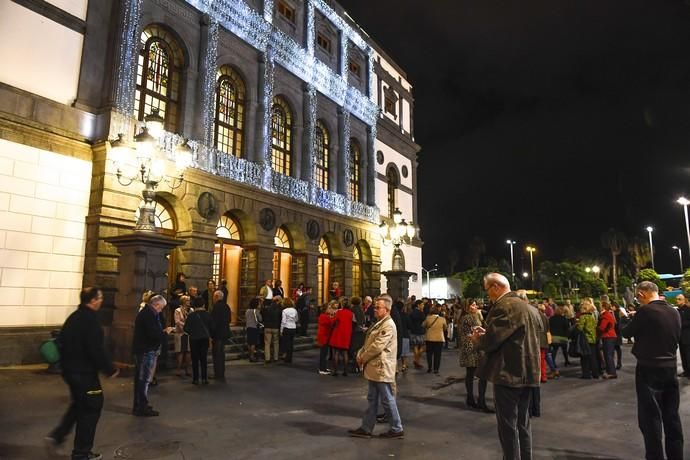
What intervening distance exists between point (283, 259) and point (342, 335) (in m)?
9.58

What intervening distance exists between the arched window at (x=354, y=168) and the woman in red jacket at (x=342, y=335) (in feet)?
46.5

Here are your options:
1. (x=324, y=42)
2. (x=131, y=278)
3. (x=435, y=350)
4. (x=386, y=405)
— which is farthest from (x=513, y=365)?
(x=324, y=42)

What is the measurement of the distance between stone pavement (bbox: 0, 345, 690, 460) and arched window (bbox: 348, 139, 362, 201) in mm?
16061

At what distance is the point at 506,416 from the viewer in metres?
4.74

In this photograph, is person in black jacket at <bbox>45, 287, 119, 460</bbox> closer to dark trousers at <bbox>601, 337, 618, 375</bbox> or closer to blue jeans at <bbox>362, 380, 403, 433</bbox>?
blue jeans at <bbox>362, 380, 403, 433</bbox>

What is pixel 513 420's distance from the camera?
4730 millimetres

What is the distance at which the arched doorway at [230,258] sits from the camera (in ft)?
59.3

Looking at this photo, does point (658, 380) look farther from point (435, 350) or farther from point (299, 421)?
point (435, 350)

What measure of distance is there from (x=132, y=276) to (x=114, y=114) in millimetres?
5105

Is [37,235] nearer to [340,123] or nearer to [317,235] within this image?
[317,235]

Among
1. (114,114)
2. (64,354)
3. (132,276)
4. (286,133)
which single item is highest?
(286,133)

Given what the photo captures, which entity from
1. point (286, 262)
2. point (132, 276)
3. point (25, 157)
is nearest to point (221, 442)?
point (132, 276)

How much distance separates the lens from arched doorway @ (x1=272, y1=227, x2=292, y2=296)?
68.5 feet

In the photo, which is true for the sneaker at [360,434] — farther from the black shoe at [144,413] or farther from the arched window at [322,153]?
the arched window at [322,153]
